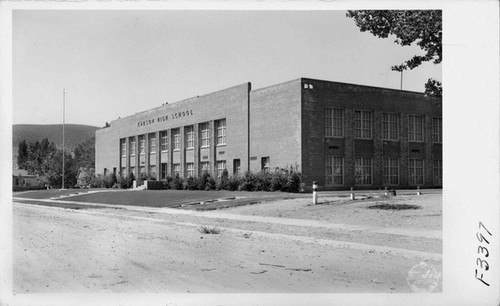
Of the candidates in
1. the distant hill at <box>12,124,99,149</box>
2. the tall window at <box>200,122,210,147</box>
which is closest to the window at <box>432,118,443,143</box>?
the tall window at <box>200,122,210,147</box>

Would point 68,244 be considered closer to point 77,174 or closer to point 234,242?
point 234,242

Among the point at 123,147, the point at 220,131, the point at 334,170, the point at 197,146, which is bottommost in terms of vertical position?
the point at 334,170

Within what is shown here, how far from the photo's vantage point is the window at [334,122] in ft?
124

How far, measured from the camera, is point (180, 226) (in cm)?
1714

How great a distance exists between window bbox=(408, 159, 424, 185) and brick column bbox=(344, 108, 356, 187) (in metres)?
6.03

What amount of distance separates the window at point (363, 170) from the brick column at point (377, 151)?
0.41m

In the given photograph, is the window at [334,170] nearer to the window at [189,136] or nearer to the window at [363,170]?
the window at [363,170]

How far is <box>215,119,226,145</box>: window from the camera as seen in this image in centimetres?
4516

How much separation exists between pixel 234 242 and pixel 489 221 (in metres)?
6.34

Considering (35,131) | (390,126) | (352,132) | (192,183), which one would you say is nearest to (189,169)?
(192,183)

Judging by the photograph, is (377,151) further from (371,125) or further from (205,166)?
(205,166)

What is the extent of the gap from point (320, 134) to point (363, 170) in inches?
204

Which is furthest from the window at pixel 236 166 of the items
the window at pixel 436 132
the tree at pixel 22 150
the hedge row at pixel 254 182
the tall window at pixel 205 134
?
the window at pixel 436 132

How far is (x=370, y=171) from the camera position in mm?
40188
